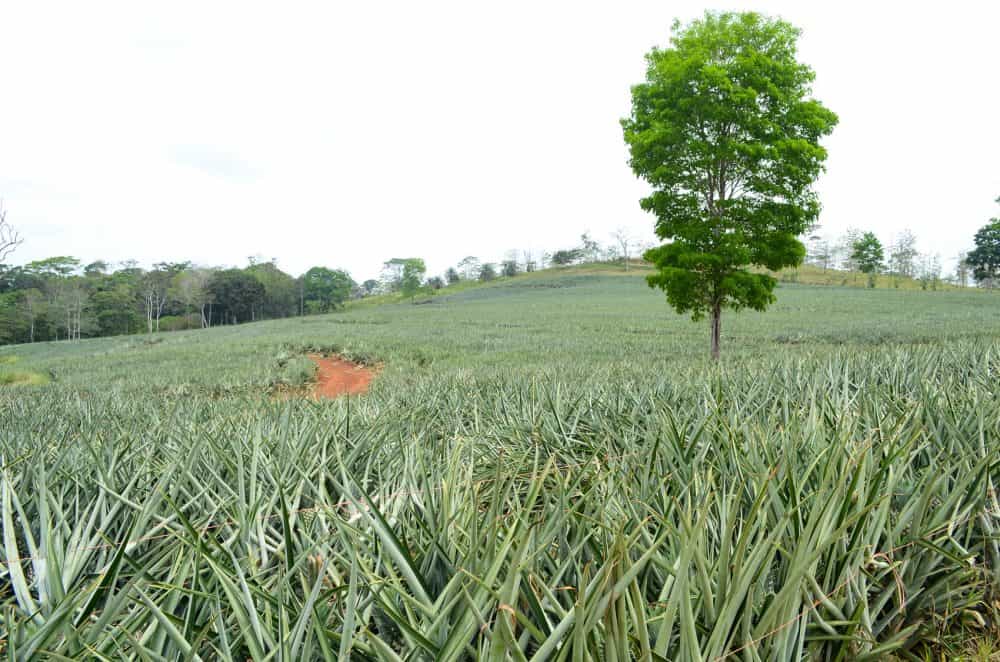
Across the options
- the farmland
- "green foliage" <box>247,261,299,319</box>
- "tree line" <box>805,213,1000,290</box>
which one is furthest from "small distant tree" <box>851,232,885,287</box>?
"green foliage" <box>247,261,299,319</box>

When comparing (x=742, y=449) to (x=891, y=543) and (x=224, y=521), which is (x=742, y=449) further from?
(x=224, y=521)

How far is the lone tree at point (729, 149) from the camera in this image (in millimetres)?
11234

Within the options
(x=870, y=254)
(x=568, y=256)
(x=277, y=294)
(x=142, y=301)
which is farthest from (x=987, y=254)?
(x=142, y=301)

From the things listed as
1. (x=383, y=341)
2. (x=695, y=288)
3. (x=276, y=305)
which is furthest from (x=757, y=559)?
(x=276, y=305)

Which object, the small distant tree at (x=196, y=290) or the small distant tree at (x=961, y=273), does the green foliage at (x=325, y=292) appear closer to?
the small distant tree at (x=196, y=290)

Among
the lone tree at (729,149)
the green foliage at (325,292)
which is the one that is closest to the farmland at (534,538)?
the lone tree at (729,149)

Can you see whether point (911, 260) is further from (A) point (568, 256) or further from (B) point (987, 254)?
(A) point (568, 256)

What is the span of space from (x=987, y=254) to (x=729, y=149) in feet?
291

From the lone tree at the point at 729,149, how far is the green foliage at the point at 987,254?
80.7 m

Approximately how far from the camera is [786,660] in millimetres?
1087

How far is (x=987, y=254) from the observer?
230ft

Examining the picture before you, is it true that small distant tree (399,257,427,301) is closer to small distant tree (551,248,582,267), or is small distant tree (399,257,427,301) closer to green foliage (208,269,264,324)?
green foliage (208,269,264,324)

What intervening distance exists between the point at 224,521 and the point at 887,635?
219cm

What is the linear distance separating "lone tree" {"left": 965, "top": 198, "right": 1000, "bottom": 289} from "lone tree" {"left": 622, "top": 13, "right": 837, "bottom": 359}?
3175 inches
